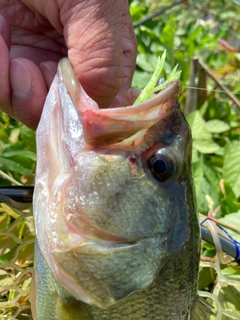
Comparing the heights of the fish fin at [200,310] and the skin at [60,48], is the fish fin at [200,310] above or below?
below

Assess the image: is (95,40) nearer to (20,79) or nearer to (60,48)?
(20,79)

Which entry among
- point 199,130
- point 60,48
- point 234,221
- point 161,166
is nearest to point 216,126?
point 199,130

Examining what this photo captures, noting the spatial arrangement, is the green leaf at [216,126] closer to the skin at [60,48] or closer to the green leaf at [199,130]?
the green leaf at [199,130]

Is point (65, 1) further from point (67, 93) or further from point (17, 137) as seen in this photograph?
point (17, 137)

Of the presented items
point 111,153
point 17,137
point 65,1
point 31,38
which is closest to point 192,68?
point 17,137

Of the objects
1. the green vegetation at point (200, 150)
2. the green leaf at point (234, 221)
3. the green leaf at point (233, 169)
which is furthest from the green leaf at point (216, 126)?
A: the green leaf at point (234, 221)

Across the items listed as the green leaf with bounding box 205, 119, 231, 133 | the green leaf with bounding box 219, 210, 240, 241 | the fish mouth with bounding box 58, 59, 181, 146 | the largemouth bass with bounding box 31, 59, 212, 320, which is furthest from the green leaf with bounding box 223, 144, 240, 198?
the fish mouth with bounding box 58, 59, 181, 146
